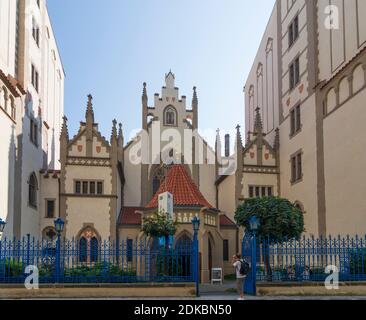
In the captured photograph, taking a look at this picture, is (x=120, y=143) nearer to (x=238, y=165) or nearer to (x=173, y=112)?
(x=173, y=112)

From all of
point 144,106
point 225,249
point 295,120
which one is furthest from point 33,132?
point 295,120

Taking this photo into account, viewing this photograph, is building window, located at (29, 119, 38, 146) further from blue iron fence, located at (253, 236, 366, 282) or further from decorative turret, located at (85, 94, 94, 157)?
blue iron fence, located at (253, 236, 366, 282)

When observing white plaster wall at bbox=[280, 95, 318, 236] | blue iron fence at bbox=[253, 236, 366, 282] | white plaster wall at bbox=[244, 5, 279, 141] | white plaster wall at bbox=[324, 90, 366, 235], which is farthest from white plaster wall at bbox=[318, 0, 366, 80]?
blue iron fence at bbox=[253, 236, 366, 282]

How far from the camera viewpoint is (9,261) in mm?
20891

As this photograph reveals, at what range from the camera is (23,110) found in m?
32.9

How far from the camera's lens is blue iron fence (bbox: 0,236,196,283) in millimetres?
20828

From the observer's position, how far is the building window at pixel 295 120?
3450cm

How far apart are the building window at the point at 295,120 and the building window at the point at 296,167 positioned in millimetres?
1605

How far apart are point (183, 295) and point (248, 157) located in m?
18.8

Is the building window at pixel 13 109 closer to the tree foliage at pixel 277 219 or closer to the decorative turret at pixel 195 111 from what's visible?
the tree foliage at pixel 277 219

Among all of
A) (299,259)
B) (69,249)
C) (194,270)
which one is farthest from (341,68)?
(69,249)

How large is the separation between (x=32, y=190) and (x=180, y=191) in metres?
9.79

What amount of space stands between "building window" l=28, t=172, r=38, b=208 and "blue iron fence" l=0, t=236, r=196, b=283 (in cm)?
1302

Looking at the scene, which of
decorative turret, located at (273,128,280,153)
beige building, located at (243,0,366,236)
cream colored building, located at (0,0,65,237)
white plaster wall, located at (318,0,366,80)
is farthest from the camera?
decorative turret, located at (273,128,280,153)
